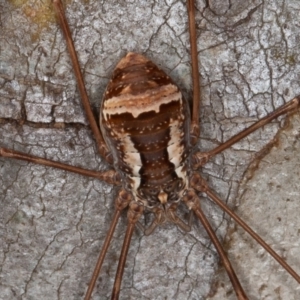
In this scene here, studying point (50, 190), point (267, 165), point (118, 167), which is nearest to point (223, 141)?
point (267, 165)

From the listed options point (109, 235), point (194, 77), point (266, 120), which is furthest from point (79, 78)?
point (266, 120)

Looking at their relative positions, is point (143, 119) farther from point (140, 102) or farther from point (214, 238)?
point (214, 238)

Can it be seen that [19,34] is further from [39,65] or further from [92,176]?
[92,176]

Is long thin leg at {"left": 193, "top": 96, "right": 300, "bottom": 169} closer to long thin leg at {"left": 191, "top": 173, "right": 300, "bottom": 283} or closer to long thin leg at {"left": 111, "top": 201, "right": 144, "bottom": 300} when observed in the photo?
long thin leg at {"left": 191, "top": 173, "right": 300, "bottom": 283}

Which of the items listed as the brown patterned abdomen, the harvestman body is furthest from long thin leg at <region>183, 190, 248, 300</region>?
the brown patterned abdomen

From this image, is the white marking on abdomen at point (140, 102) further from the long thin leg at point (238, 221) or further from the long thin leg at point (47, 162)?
the long thin leg at point (238, 221)

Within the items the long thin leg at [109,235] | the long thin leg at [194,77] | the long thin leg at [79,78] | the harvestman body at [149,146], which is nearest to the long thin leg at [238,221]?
the harvestman body at [149,146]
